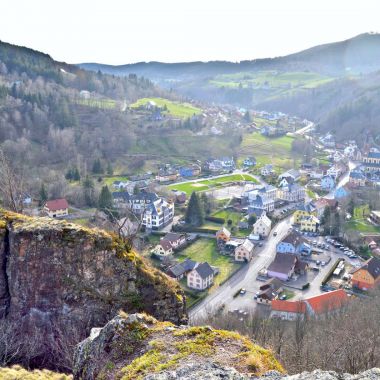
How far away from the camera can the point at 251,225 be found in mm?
47500

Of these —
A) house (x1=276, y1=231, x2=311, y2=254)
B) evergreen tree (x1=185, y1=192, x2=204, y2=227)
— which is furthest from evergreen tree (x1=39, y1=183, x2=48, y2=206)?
house (x1=276, y1=231, x2=311, y2=254)

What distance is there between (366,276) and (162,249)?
17.8 meters

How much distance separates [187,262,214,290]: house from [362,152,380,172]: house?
49.8 meters

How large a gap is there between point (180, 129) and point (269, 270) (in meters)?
57.1

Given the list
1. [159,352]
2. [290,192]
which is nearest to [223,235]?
[290,192]

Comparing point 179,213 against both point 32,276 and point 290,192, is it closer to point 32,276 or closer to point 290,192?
point 290,192

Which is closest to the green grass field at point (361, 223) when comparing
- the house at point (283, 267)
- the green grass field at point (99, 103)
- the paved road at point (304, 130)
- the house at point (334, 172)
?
the house at point (283, 267)

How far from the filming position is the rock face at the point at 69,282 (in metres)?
12.8

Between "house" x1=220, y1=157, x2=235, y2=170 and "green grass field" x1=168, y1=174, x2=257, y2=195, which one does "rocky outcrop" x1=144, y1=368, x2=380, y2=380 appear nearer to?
"green grass field" x1=168, y1=174, x2=257, y2=195

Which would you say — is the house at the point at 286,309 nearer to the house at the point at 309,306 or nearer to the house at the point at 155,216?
the house at the point at 309,306

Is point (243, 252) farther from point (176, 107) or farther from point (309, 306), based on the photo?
point (176, 107)

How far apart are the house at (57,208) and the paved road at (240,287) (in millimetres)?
21698

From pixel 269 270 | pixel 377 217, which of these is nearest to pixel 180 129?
pixel 377 217

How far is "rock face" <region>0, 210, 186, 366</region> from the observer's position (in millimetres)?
12820
